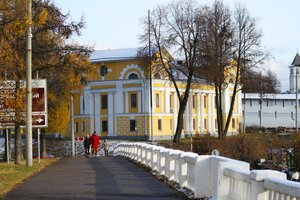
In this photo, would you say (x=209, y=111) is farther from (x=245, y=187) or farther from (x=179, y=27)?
(x=245, y=187)

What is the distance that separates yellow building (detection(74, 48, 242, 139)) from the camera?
90250mm

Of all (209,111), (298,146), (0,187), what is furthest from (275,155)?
(209,111)

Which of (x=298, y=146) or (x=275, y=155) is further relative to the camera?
(x=275, y=155)

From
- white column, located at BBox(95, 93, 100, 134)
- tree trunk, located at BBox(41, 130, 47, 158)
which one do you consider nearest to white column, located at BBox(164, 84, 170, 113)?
white column, located at BBox(95, 93, 100, 134)

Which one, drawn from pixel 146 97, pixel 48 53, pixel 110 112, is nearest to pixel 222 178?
pixel 48 53

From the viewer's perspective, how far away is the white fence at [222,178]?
A: 7.31 m

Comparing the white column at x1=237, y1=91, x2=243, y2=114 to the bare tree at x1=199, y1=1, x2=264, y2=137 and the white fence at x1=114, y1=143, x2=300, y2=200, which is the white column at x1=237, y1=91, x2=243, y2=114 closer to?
the bare tree at x1=199, y1=1, x2=264, y2=137

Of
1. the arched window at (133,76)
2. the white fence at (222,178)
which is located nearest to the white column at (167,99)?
the arched window at (133,76)

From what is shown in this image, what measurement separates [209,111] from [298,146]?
79.9 m

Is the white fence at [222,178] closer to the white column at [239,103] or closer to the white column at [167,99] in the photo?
the white column at [167,99]

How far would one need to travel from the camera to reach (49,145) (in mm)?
79375

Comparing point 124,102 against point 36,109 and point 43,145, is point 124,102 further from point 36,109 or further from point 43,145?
point 36,109

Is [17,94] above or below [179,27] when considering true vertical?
below

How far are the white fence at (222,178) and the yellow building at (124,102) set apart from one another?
226 feet
